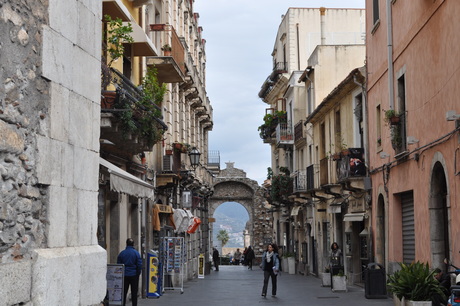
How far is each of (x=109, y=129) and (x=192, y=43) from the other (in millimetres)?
24365

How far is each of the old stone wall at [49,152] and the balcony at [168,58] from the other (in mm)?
14798

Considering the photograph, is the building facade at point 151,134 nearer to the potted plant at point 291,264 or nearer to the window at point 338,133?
the potted plant at point 291,264

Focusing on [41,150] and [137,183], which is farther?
[137,183]

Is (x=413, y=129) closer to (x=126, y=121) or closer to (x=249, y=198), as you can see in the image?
(x=126, y=121)

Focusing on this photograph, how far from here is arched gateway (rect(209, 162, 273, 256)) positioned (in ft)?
198

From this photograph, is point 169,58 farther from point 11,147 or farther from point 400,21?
point 11,147

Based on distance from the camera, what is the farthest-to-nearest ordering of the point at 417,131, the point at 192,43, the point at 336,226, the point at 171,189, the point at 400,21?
the point at 192,43, the point at 336,226, the point at 171,189, the point at 400,21, the point at 417,131

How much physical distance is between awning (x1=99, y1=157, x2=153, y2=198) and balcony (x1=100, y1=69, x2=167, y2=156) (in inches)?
101

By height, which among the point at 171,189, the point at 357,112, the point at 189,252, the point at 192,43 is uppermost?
the point at 192,43

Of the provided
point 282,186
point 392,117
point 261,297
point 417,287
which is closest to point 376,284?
point 261,297

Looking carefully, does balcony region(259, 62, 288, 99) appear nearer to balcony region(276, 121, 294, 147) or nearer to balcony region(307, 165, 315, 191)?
balcony region(276, 121, 294, 147)

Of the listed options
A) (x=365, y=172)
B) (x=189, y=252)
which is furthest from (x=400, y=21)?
(x=189, y=252)

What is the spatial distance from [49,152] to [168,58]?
644 inches

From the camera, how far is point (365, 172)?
79.9 ft
